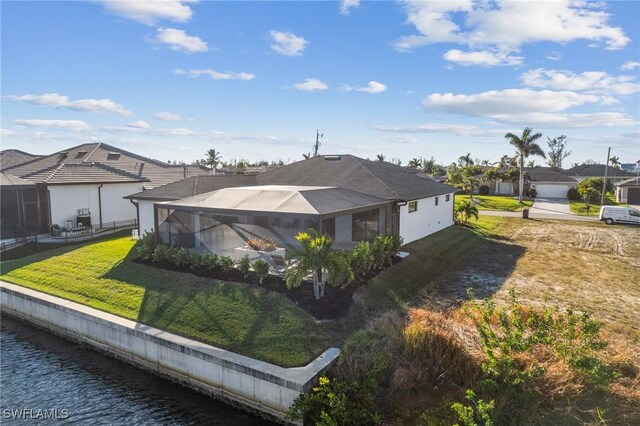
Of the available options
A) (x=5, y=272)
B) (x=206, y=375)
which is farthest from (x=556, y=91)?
(x=5, y=272)

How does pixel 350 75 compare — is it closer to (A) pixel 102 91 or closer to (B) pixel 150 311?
(A) pixel 102 91

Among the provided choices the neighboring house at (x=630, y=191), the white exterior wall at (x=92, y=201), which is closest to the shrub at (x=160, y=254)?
the white exterior wall at (x=92, y=201)

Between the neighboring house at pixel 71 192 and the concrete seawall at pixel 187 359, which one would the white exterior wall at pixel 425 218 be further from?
the neighboring house at pixel 71 192

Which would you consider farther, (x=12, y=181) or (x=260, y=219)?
(x=12, y=181)

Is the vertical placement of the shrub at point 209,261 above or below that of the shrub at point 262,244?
below

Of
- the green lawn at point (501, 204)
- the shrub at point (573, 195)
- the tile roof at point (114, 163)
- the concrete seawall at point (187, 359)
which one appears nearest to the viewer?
the concrete seawall at point (187, 359)

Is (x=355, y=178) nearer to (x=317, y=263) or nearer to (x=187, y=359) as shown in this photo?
(x=317, y=263)

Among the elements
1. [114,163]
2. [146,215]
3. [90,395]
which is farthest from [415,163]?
[90,395]
